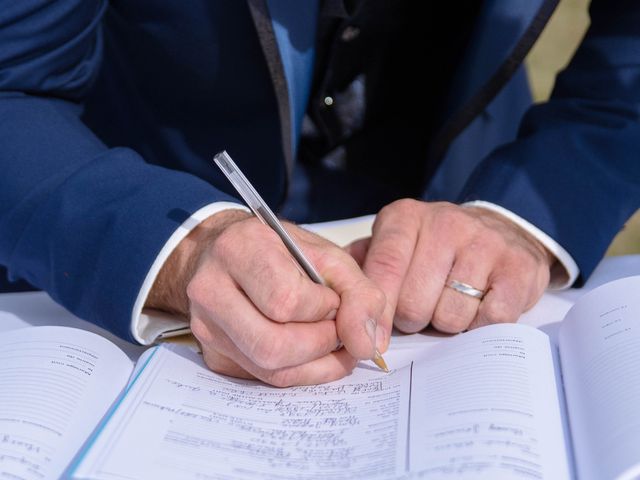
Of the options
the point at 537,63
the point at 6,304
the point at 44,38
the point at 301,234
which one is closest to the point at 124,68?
the point at 44,38

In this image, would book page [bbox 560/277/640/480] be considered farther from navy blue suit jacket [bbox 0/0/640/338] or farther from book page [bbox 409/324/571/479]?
navy blue suit jacket [bbox 0/0/640/338]

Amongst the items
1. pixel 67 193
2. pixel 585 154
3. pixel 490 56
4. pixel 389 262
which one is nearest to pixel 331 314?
pixel 389 262

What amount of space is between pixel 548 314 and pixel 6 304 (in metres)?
0.58

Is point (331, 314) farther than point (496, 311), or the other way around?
point (496, 311)

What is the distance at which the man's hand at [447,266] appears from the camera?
76cm

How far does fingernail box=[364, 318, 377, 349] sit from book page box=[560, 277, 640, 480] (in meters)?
0.16

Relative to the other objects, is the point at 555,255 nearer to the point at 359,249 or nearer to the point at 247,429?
the point at 359,249

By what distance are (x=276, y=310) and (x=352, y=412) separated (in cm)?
10

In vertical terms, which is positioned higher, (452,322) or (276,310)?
(276,310)

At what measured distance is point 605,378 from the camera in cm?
63

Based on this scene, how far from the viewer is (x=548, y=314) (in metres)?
0.81

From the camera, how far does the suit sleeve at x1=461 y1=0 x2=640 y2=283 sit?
88 centimetres

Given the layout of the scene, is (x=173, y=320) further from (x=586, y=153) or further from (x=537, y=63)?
(x=537, y=63)

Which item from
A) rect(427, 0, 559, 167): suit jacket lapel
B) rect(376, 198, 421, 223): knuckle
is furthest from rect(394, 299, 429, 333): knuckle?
rect(427, 0, 559, 167): suit jacket lapel
